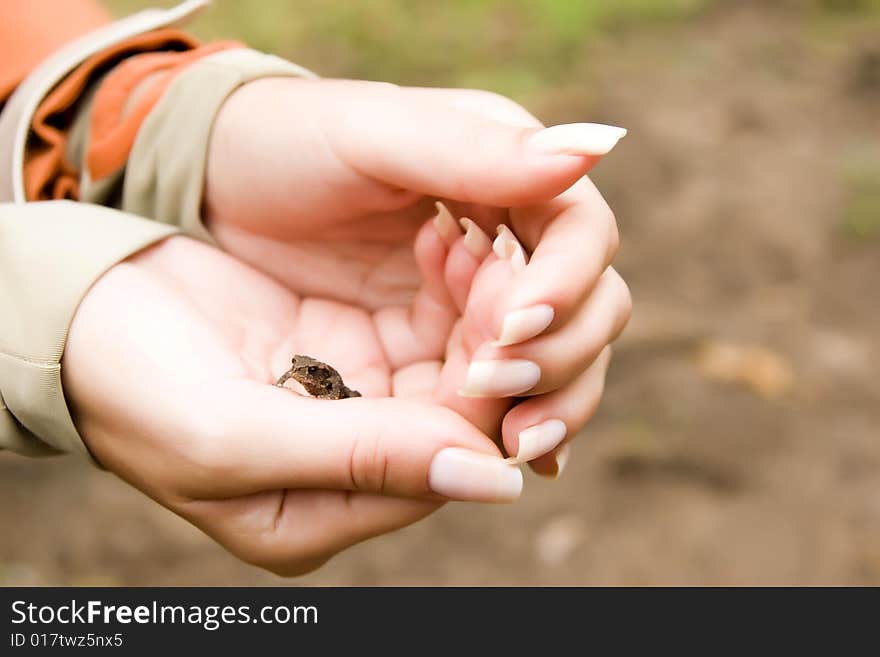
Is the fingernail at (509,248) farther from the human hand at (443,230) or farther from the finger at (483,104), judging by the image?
the finger at (483,104)

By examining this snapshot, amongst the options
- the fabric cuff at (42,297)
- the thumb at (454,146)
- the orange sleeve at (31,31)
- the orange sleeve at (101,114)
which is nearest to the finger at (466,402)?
the thumb at (454,146)

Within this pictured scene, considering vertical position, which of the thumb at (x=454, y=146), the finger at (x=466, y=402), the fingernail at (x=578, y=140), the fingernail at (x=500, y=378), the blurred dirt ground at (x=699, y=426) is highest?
the fingernail at (x=578, y=140)

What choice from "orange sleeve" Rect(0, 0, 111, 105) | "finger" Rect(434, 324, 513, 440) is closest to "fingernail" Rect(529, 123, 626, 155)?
"finger" Rect(434, 324, 513, 440)

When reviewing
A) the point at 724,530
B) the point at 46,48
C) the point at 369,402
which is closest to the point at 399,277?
the point at 369,402

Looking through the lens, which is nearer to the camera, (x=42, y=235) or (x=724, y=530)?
(x=42, y=235)

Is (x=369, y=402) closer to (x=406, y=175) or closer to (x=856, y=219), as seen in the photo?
(x=406, y=175)

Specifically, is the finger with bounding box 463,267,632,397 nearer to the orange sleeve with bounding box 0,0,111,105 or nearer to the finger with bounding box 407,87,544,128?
the finger with bounding box 407,87,544,128

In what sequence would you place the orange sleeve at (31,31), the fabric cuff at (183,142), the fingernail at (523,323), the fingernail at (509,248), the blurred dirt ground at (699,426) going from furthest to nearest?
the blurred dirt ground at (699,426)
the orange sleeve at (31,31)
the fabric cuff at (183,142)
the fingernail at (509,248)
the fingernail at (523,323)
